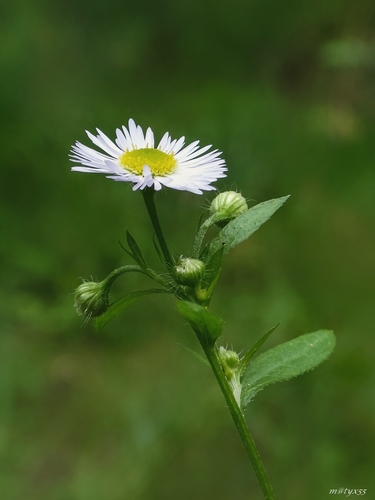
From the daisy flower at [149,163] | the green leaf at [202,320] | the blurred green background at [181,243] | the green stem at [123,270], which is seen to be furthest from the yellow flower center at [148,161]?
the blurred green background at [181,243]

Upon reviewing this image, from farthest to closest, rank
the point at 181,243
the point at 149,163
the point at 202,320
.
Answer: the point at 181,243 < the point at 149,163 < the point at 202,320

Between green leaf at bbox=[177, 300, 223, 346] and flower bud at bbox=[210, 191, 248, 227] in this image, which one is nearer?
green leaf at bbox=[177, 300, 223, 346]

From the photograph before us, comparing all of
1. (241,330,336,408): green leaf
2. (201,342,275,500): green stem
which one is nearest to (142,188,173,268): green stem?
(201,342,275,500): green stem

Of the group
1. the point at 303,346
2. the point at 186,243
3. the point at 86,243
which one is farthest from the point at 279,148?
the point at 303,346

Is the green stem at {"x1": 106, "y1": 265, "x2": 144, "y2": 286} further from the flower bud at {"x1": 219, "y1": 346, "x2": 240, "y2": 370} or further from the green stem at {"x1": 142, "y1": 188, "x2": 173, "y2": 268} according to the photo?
the flower bud at {"x1": 219, "y1": 346, "x2": 240, "y2": 370}

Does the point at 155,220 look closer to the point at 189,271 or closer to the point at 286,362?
the point at 189,271

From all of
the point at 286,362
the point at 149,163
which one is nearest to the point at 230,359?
the point at 286,362
